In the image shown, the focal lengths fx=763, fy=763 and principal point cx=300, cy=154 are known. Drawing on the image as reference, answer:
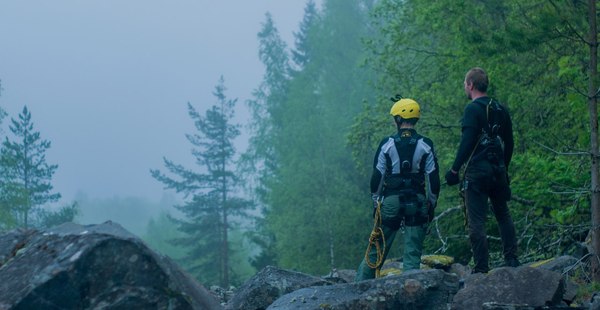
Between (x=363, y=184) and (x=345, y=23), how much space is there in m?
16.7

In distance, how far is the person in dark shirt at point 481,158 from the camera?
832 centimetres

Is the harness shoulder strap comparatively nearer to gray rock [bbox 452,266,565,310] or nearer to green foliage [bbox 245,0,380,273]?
gray rock [bbox 452,266,565,310]

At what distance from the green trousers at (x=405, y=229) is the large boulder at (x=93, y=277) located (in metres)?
3.16

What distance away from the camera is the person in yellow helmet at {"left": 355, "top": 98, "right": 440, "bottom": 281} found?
8.21 meters

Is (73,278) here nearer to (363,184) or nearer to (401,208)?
(401,208)

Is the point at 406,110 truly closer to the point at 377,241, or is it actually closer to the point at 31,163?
the point at 377,241

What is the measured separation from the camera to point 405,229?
845 centimetres

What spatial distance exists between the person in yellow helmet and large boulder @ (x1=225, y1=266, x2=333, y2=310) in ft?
3.98

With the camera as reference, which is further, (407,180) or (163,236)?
(163,236)

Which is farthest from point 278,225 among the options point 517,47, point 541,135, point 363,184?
point 517,47

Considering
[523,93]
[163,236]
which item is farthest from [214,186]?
[523,93]

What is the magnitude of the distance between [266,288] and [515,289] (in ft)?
9.47

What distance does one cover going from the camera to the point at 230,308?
8.69 metres

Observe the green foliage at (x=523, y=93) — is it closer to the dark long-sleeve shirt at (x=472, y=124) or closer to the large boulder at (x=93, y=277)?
the dark long-sleeve shirt at (x=472, y=124)
